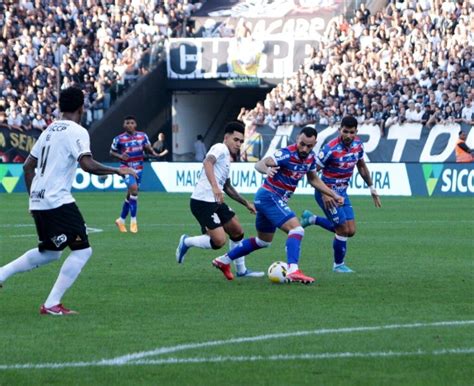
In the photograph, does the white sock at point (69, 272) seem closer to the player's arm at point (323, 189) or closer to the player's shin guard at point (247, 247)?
the player's shin guard at point (247, 247)

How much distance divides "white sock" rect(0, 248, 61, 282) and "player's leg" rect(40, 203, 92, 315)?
0.21 meters

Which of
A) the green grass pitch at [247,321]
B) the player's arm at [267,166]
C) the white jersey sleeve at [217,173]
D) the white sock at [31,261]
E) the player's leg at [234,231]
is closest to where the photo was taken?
the green grass pitch at [247,321]

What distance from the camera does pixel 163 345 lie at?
9828 millimetres

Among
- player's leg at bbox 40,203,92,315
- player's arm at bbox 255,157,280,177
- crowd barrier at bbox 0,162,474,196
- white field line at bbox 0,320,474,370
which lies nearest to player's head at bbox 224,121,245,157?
player's arm at bbox 255,157,280,177

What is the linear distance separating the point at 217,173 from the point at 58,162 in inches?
161

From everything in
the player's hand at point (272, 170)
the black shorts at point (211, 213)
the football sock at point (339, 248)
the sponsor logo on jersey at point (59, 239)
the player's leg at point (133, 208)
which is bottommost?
the player's leg at point (133, 208)

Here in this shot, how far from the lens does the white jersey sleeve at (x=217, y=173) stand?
15211 millimetres

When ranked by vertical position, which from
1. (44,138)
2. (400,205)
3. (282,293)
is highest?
(44,138)

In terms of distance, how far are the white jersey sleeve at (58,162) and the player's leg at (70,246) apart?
4.7 inches

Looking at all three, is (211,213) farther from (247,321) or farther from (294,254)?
(247,321)

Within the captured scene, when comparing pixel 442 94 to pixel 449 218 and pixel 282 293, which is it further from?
pixel 282 293

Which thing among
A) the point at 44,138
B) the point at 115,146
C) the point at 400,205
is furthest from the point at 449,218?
the point at 44,138

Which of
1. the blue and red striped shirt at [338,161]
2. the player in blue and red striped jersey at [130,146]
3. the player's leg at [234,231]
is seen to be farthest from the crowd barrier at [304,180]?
the player's leg at [234,231]

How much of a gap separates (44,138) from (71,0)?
1606 inches
